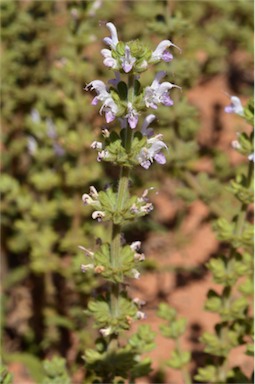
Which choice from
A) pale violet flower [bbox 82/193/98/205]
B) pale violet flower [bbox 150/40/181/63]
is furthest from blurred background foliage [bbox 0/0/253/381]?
pale violet flower [bbox 82/193/98/205]

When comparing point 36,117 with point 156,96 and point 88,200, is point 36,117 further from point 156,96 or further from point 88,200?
point 156,96

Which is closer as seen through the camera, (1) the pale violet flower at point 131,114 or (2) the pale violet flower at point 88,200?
(1) the pale violet flower at point 131,114

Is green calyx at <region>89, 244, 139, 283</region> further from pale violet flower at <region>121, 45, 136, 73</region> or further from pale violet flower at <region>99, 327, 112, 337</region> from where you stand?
pale violet flower at <region>121, 45, 136, 73</region>

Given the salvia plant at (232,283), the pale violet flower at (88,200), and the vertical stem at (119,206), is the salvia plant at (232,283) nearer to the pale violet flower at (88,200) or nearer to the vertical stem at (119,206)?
the vertical stem at (119,206)

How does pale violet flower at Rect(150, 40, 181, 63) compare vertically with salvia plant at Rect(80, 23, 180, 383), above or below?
above

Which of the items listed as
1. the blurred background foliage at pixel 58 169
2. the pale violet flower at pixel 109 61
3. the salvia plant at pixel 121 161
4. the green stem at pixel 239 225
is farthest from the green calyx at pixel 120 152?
the blurred background foliage at pixel 58 169

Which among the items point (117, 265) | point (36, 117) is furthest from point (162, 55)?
Answer: point (36, 117)

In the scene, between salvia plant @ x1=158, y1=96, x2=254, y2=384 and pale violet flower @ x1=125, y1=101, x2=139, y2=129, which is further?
salvia plant @ x1=158, y1=96, x2=254, y2=384
